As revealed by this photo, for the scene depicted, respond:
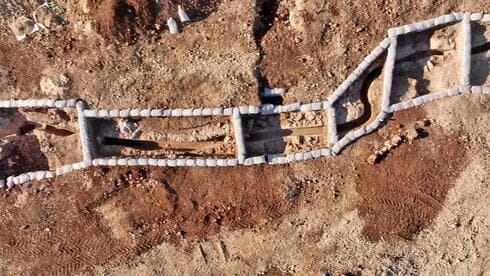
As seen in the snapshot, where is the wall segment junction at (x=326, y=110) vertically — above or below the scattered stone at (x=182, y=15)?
below

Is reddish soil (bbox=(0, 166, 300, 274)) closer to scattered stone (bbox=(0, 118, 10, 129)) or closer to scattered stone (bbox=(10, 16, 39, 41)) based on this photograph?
scattered stone (bbox=(0, 118, 10, 129))

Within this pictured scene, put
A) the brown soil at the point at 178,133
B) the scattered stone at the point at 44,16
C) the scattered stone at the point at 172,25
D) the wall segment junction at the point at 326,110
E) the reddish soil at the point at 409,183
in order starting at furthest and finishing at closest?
the brown soil at the point at 178,133, the scattered stone at the point at 44,16, the reddish soil at the point at 409,183, the scattered stone at the point at 172,25, the wall segment junction at the point at 326,110

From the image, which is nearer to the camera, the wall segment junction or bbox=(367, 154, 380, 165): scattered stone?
the wall segment junction

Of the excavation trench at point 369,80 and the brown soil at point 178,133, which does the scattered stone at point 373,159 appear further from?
the brown soil at point 178,133

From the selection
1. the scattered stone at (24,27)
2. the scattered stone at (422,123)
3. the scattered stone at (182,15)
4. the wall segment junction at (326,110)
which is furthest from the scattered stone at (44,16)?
the scattered stone at (422,123)

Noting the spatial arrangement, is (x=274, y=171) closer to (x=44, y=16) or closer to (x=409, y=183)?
(x=409, y=183)

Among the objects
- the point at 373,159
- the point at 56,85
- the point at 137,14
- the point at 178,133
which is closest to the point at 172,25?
the point at 137,14

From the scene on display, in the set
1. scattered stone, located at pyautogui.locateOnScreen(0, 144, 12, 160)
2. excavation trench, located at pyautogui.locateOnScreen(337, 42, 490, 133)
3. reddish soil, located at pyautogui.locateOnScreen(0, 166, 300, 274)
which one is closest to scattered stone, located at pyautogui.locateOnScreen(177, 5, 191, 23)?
reddish soil, located at pyautogui.locateOnScreen(0, 166, 300, 274)
